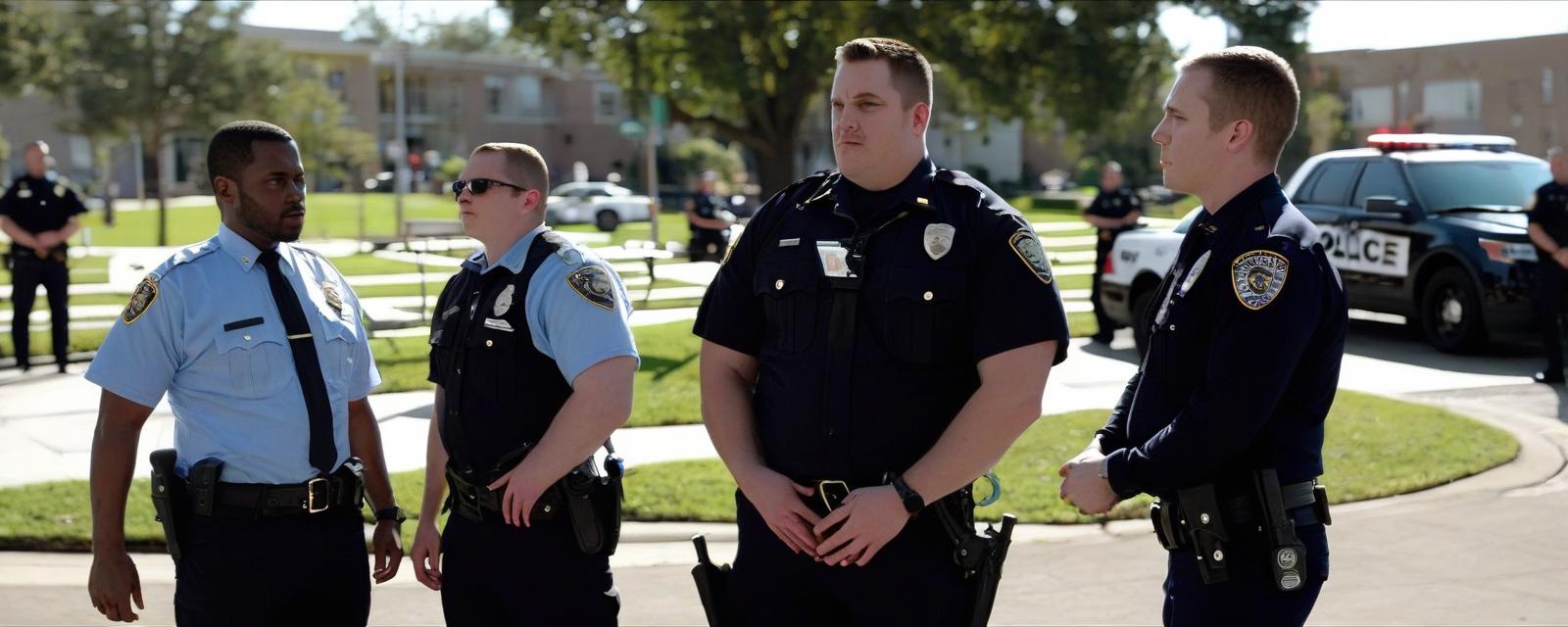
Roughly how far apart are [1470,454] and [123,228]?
139 feet

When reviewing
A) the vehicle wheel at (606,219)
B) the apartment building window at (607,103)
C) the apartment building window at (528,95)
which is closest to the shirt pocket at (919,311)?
the vehicle wheel at (606,219)

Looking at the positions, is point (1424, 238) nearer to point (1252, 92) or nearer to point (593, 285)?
point (1252, 92)

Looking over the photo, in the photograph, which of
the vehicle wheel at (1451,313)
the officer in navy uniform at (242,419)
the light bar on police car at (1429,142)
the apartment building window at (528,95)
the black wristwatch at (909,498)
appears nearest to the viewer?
the black wristwatch at (909,498)

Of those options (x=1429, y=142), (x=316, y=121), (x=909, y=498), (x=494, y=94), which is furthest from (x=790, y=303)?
(x=494, y=94)

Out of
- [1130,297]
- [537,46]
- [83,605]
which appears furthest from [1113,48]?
[83,605]

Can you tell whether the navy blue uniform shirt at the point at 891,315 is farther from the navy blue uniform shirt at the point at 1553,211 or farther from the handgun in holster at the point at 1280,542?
the navy blue uniform shirt at the point at 1553,211

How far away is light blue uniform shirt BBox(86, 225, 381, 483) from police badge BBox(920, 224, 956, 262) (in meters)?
1.62

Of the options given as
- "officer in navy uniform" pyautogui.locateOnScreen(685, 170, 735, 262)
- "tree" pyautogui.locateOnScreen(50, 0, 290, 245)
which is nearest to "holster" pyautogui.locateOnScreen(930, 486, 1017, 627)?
"officer in navy uniform" pyautogui.locateOnScreen(685, 170, 735, 262)

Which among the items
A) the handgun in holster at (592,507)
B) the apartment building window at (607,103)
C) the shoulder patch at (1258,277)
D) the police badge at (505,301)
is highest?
the apartment building window at (607,103)

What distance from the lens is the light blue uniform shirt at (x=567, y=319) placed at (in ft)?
12.4

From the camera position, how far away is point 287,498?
146 inches

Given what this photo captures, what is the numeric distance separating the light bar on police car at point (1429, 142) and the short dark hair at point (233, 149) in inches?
480

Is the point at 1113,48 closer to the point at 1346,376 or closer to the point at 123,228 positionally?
the point at 1346,376

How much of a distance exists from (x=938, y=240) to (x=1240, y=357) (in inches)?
26.2
